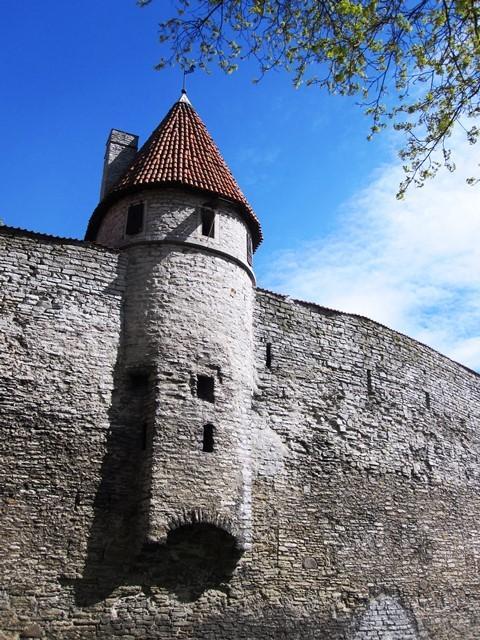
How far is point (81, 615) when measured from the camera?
990 cm

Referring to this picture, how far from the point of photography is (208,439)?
1159 cm

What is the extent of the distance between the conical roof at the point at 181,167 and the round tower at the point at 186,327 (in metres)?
0.03

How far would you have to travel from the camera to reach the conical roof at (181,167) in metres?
13.4

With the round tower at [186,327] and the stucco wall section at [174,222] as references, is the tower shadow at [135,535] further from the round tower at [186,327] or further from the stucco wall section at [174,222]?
the stucco wall section at [174,222]

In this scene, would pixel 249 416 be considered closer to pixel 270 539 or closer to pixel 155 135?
pixel 270 539

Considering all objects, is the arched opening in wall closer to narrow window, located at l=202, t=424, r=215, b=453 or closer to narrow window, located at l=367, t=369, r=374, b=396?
narrow window, located at l=202, t=424, r=215, b=453

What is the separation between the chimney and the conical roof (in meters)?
1.14

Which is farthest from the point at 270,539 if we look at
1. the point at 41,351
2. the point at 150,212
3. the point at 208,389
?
the point at 150,212

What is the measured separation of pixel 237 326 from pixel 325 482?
13.4ft

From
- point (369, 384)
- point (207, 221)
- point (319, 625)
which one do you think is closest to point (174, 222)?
point (207, 221)

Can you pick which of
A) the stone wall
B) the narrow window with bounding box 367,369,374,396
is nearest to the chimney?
the stone wall

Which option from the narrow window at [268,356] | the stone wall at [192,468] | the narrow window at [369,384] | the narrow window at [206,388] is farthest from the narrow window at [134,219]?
the narrow window at [369,384]

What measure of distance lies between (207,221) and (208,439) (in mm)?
4731

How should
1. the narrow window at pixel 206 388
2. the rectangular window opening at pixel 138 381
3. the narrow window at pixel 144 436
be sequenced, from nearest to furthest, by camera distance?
the narrow window at pixel 144 436 → the rectangular window opening at pixel 138 381 → the narrow window at pixel 206 388
